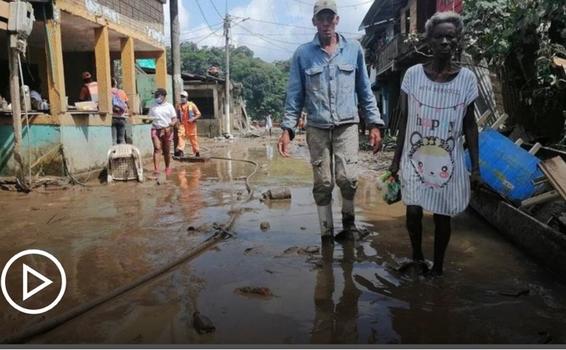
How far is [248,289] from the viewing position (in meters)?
3.15

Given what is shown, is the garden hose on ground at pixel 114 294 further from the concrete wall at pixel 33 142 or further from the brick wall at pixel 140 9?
the brick wall at pixel 140 9

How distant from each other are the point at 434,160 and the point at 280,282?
129 cm

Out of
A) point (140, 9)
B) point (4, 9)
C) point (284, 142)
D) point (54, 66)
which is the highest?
point (140, 9)

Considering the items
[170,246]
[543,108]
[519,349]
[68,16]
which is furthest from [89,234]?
[68,16]

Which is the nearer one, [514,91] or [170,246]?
[170,246]

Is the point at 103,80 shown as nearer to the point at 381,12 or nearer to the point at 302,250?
the point at 302,250

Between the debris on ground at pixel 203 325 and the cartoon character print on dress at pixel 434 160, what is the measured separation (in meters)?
1.69

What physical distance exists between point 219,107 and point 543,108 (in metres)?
24.0

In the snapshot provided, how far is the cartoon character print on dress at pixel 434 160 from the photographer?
3330mm

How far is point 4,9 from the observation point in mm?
7473

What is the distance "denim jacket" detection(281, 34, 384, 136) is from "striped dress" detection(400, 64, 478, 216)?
37.7 inches

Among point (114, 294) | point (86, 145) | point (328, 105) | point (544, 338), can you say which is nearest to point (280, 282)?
point (114, 294)

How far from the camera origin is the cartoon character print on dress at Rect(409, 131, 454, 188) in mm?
3330

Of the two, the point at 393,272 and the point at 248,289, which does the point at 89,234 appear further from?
the point at 393,272
